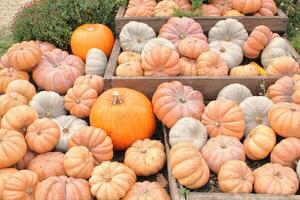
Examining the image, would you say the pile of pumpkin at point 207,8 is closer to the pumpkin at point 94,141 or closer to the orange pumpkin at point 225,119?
the orange pumpkin at point 225,119

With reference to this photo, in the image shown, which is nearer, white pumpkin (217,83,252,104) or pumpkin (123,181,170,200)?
pumpkin (123,181,170,200)

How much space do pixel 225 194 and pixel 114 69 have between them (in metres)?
2.09


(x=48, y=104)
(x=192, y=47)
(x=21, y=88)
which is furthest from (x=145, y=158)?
(x=21, y=88)

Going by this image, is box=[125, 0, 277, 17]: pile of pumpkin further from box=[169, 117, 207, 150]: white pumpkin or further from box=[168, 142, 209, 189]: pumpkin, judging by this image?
box=[168, 142, 209, 189]: pumpkin

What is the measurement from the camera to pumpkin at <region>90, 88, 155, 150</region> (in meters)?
4.27

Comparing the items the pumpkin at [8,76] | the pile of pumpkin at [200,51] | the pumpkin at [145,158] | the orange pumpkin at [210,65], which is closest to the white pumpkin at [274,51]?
the pile of pumpkin at [200,51]

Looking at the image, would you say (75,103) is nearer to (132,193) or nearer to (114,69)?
(114,69)

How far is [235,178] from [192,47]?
177 centimetres

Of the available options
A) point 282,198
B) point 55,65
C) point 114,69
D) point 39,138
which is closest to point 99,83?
point 114,69

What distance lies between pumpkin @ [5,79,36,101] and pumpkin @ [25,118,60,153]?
2.45 ft

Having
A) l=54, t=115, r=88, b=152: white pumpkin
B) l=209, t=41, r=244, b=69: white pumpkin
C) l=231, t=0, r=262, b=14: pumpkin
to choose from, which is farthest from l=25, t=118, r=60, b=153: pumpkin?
l=231, t=0, r=262, b=14: pumpkin

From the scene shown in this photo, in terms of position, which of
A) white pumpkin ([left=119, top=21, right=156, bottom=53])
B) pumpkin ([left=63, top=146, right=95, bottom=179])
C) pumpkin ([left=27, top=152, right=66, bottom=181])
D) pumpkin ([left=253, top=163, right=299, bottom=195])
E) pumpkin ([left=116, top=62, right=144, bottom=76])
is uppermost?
white pumpkin ([left=119, top=21, right=156, bottom=53])

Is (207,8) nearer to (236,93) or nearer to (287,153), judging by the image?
(236,93)

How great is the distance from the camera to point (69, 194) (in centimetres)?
350
